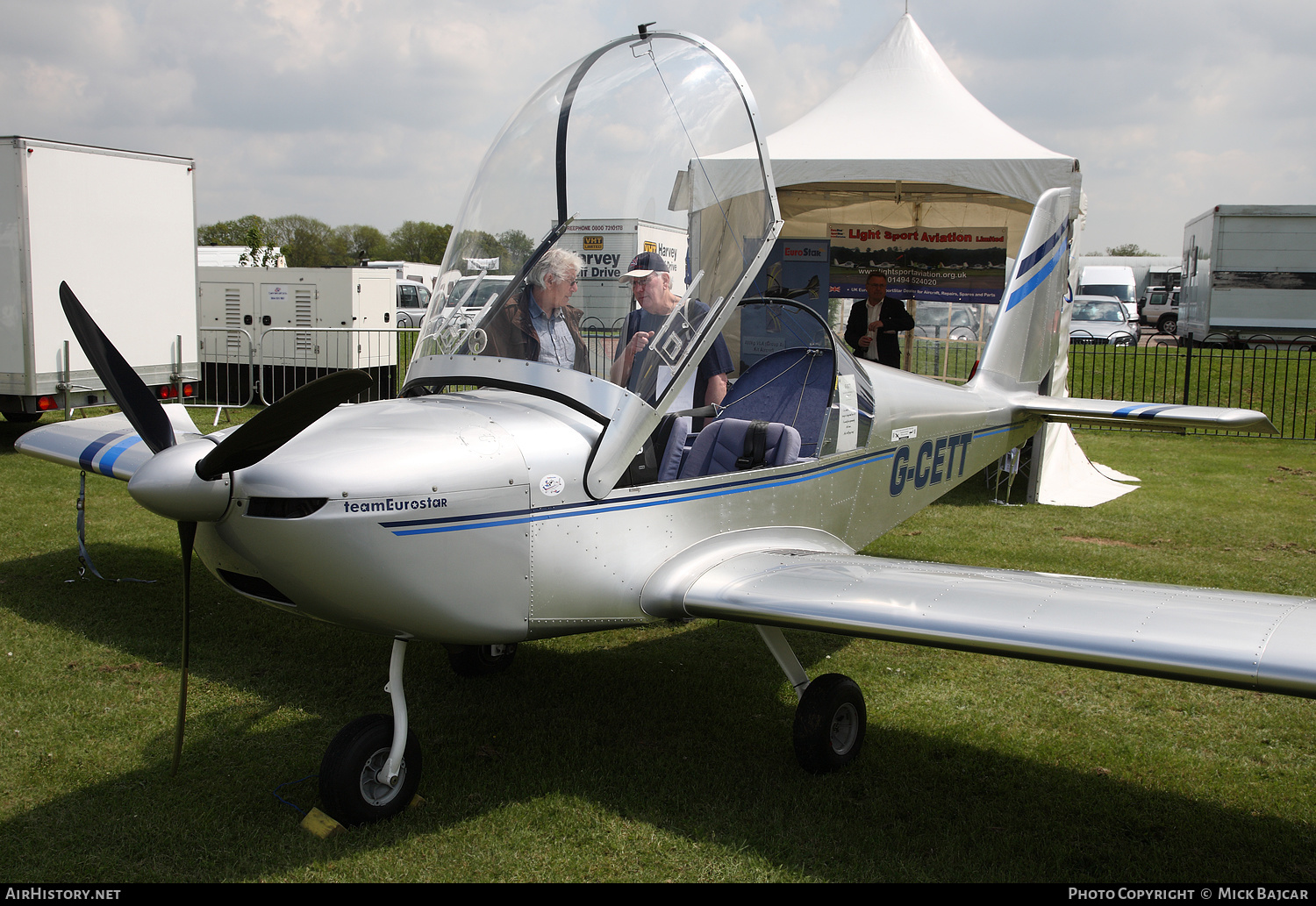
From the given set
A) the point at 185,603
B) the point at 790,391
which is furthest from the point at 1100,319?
the point at 185,603

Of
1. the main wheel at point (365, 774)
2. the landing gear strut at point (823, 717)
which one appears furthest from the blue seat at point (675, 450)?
the main wheel at point (365, 774)

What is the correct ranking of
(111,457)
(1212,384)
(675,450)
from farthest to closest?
(1212,384), (111,457), (675,450)

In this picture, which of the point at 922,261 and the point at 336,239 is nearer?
Result: the point at 922,261

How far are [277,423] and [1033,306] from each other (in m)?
5.38

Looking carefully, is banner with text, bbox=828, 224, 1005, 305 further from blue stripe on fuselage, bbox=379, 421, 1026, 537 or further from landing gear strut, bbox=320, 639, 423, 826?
landing gear strut, bbox=320, 639, 423, 826

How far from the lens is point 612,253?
11.9 feet

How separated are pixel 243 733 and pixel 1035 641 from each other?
3.12 metres

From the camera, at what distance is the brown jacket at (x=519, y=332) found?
3557 mm

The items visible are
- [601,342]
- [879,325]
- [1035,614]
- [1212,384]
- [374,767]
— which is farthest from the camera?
[1212,384]

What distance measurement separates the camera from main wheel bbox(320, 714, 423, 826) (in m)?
3.10

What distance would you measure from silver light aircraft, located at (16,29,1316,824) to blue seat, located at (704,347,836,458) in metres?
0.04

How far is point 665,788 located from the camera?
3.51 metres

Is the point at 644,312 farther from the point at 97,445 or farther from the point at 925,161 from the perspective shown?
the point at 925,161

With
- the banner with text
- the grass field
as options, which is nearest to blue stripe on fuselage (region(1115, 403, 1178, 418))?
the grass field
